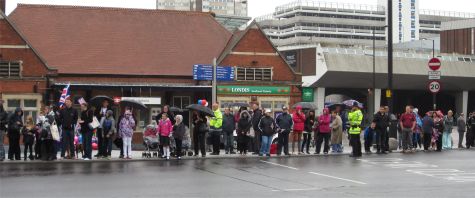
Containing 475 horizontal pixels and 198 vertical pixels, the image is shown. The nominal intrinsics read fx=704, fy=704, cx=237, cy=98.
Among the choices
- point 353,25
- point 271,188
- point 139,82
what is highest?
point 353,25

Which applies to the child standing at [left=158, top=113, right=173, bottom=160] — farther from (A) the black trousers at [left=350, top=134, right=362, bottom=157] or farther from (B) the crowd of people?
(A) the black trousers at [left=350, top=134, right=362, bottom=157]

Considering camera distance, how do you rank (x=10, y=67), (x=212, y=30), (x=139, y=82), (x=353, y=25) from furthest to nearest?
(x=353, y=25) < (x=212, y=30) < (x=139, y=82) < (x=10, y=67)

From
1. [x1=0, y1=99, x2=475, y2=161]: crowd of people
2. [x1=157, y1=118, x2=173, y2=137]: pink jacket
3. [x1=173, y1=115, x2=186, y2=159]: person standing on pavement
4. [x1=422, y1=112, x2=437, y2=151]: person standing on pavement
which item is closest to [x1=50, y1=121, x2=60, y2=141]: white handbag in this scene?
[x1=0, y1=99, x2=475, y2=161]: crowd of people

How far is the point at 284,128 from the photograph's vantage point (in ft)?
74.6

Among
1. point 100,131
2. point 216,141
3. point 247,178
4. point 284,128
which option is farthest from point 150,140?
point 247,178

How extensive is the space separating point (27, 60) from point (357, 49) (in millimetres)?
38029

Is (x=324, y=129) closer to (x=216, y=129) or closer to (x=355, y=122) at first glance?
(x=355, y=122)

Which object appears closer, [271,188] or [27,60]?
[271,188]

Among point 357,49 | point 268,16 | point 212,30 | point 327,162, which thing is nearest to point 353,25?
point 268,16

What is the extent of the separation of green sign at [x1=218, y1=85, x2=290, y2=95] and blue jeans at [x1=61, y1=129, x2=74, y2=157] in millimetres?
16893

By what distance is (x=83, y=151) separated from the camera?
21.0m

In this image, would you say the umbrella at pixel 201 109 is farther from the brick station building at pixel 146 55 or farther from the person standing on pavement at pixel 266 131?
the brick station building at pixel 146 55

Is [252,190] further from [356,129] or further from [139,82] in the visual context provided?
[139,82]

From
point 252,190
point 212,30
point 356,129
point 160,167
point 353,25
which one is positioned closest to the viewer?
point 252,190
